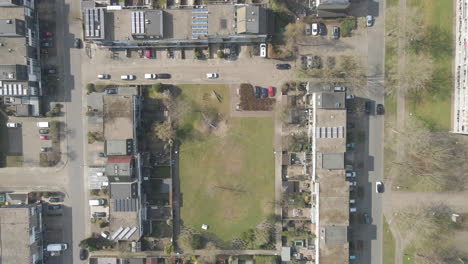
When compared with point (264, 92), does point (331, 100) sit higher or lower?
lower

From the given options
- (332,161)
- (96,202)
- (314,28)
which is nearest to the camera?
(332,161)

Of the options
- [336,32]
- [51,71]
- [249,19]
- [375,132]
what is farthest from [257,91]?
[51,71]

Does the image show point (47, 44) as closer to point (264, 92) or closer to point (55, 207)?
point (55, 207)

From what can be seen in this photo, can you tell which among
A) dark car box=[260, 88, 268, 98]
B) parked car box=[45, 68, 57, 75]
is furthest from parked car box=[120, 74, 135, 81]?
dark car box=[260, 88, 268, 98]

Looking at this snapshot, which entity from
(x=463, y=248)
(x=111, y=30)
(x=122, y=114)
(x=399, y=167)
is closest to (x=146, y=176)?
(x=122, y=114)

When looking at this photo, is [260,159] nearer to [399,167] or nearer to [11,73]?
[399,167]

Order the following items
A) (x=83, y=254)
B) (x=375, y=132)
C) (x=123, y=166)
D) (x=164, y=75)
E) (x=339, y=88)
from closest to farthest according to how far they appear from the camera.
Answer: (x=123, y=166) → (x=339, y=88) → (x=164, y=75) → (x=375, y=132) → (x=83, y=254)

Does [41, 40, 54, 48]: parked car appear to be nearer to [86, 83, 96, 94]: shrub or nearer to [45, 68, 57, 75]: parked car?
[45, 68, 57, 75]: parked car

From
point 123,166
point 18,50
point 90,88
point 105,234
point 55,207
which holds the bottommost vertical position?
point 105,234
